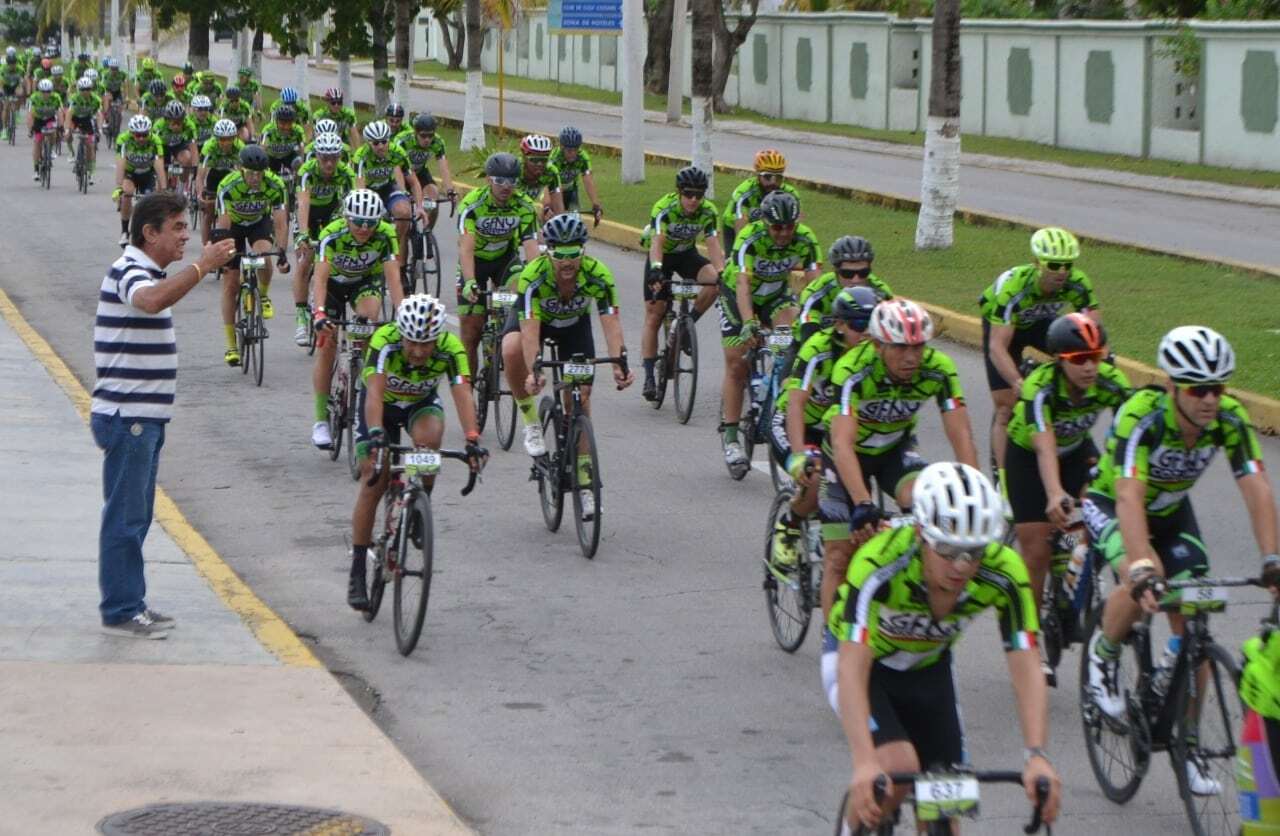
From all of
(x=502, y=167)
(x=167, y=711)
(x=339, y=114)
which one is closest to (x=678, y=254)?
(x=502, y=167)

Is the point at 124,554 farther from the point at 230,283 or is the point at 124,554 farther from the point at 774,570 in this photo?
the point at 230,283

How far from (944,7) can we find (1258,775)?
18612mm

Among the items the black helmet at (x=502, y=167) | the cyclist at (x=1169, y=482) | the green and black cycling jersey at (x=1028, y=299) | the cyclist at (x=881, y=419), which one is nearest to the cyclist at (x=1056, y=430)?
the cyclist at (x=881, y=419)

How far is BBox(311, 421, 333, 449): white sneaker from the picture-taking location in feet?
48.2

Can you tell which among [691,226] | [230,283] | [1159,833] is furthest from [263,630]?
[230,283]

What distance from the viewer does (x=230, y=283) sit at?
1828 centimetres

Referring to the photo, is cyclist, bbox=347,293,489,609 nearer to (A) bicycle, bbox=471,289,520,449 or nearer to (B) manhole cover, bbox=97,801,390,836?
(B) manhole cover, bbox=97,801,390,836

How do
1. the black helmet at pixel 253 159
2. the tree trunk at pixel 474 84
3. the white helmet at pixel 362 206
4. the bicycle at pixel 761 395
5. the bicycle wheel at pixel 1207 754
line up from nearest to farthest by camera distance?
the bicycle wheel at pixel 1207 754, the bicycle at pixel 761 395, the white helmet at pixel 362 206, the black helmet at pixel 253 159, the tree trunk at pixel 474 84

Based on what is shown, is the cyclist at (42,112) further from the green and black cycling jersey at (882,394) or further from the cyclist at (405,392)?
the green and black cycling jersey at (882,394)

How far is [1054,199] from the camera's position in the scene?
31031 millimetres

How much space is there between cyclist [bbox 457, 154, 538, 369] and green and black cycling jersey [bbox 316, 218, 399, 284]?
0.78 m

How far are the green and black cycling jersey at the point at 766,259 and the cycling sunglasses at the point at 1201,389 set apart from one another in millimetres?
6754

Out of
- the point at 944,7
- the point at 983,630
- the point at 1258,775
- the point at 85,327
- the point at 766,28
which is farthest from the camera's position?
the point at 766,28

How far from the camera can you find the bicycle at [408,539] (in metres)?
9.84
